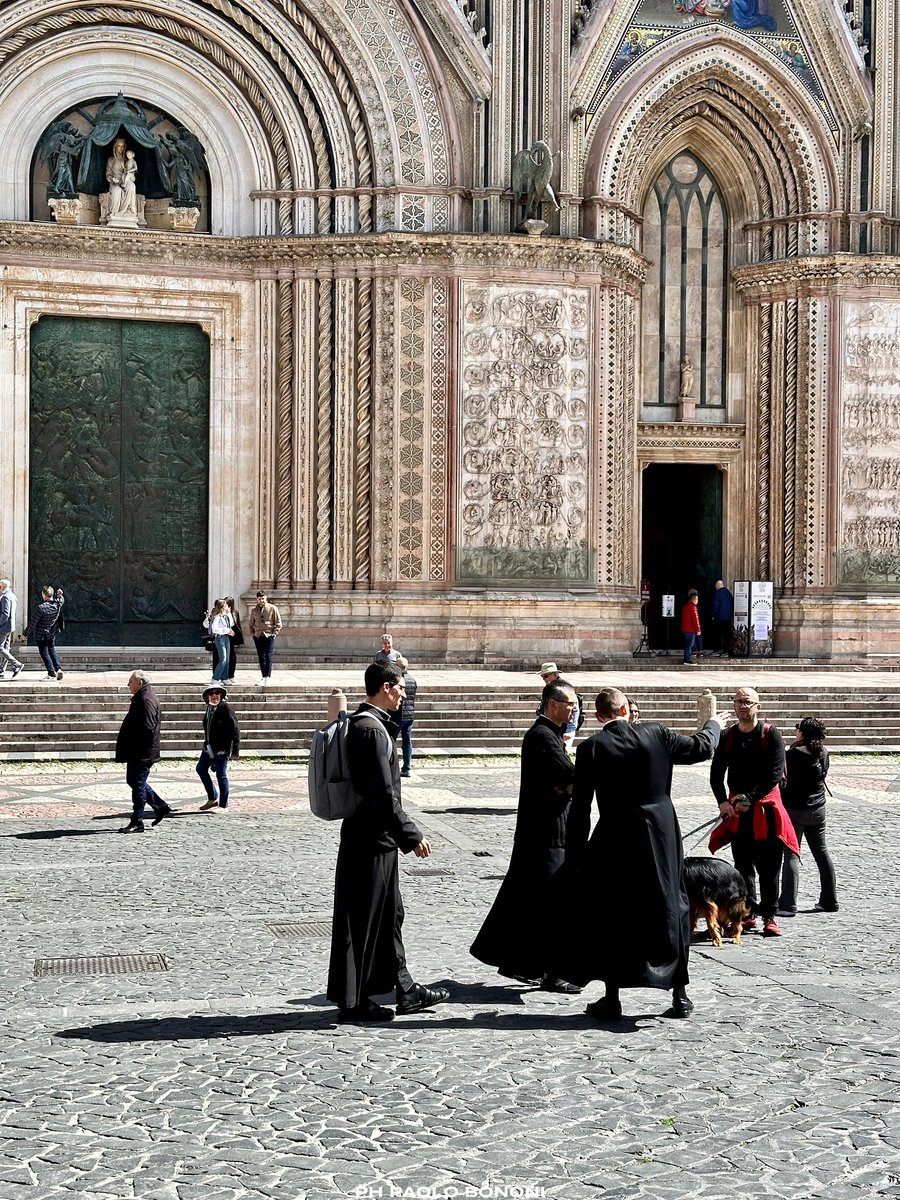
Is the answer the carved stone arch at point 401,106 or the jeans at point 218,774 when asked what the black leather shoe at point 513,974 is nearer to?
the jeans at point 218,774

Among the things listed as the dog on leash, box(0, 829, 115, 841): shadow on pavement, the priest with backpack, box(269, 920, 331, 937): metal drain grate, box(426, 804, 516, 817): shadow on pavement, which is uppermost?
the priest with backpack

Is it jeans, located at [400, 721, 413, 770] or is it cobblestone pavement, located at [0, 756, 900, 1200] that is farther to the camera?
jeans, located at [400, 721, 413, 770]

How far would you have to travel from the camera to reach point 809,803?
10.7 meters

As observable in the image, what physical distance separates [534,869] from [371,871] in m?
1.08

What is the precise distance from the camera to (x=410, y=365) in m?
26.2

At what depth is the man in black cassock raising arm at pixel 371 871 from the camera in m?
7.51

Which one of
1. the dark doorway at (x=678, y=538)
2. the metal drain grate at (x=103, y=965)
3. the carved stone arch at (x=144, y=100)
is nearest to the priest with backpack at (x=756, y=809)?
the metal drain grate at (x=103, y=965)

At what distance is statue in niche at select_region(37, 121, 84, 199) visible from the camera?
→ 84.4 ft

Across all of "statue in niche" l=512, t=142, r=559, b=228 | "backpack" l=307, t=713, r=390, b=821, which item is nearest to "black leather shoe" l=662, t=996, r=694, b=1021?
"backpack" l=307, t=713, r=390, b=821

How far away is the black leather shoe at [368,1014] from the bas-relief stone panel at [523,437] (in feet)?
60.7

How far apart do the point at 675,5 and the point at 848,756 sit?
14.7 m

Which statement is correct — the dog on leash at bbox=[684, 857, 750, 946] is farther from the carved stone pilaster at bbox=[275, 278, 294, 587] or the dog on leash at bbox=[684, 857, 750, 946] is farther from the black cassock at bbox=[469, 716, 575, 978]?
the carved stone pilaster at bbox=[275, 278, 294, 587]

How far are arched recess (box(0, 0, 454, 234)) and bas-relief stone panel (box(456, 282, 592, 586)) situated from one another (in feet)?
7.82

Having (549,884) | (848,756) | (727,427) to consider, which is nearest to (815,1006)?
(549,884)
